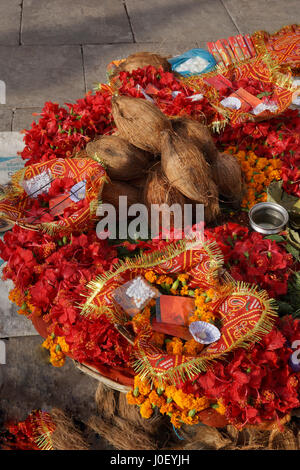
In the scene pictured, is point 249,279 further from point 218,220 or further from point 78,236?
point 78,236

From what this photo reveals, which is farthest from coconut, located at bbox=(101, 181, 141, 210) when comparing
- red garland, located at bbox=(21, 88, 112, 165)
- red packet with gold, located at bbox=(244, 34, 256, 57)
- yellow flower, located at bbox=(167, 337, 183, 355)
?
red packet with gold, located at bbox=(244, 34, 256, 57)

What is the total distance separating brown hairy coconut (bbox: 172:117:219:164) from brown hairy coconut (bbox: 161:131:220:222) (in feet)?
0.31

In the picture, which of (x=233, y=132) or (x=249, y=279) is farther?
(x=233, y=132)

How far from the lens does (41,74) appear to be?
12.0ft

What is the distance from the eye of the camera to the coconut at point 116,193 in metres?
1.91

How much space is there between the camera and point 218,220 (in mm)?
2053

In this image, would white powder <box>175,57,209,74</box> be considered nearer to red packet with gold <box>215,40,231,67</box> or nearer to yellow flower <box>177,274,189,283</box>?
red packet with gold <box>215,40,231,67</box>

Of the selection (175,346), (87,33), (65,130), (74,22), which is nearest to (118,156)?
(65,130)

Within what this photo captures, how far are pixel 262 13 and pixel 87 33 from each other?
6.16 ft

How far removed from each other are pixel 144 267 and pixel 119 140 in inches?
24.9

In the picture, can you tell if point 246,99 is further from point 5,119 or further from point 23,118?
point 5,119

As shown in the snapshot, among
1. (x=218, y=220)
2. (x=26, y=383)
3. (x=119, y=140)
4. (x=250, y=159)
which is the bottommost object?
(x=26, y=383)
